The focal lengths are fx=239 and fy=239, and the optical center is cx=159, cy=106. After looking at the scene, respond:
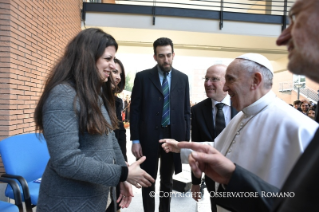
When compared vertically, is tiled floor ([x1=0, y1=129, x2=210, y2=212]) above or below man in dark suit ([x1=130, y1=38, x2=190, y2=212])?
below

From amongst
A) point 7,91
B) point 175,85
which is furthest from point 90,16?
point 175,85

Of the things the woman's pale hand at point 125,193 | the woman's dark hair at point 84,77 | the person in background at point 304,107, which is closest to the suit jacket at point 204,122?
the woman's pale hand at point 125,193

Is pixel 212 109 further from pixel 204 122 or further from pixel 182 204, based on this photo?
pixel 182 204

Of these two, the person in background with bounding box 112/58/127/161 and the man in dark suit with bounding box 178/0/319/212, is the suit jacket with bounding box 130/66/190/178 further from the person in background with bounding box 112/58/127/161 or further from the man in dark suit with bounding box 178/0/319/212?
the man in dark suit with bounding box 178/0/319/212

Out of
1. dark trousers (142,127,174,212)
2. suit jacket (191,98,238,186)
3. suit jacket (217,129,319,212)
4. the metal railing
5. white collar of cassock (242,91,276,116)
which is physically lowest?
dark trousers (142,127,174,212)

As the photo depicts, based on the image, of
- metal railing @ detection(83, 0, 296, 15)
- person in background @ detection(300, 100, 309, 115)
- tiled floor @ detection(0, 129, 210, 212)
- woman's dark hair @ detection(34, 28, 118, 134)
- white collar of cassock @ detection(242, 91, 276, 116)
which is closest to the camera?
woman's dark hair @ detection(34, 28, 118, 134)

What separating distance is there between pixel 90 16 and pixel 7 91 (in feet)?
17.6

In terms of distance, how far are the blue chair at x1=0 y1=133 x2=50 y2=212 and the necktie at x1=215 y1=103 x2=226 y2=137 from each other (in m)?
1.89

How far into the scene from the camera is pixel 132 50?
485 inches

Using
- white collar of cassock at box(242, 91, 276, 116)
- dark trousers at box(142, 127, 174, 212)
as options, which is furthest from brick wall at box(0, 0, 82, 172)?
white collar of cassock at box(242, 91, 276, 116)

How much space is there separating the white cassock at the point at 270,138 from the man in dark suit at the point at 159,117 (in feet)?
4.40

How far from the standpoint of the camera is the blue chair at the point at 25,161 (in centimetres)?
251

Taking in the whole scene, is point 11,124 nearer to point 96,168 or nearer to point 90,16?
point 96,168

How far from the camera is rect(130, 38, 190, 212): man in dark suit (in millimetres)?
3238
